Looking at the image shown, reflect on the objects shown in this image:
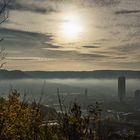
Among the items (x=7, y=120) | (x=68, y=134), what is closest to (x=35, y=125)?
(x=7, y=120)

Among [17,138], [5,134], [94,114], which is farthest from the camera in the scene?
[17,138]

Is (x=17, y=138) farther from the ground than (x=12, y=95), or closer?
closer

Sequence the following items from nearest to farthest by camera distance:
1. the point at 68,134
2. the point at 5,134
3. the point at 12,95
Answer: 1. the point at 68,134
2. the point at 5,134
3. the point at 12,95

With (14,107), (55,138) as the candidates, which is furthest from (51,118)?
(14,107)

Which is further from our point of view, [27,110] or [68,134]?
[27,110]

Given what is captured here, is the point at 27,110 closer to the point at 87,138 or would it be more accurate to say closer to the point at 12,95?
the point at 12,95

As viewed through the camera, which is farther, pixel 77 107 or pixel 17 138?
pixel 17 138

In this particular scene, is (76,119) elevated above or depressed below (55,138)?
above

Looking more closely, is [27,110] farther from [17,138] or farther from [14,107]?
[17,138]

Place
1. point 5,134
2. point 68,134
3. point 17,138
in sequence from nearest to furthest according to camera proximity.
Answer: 1. point 68,134
2. point 5,134
3. point 17,138
